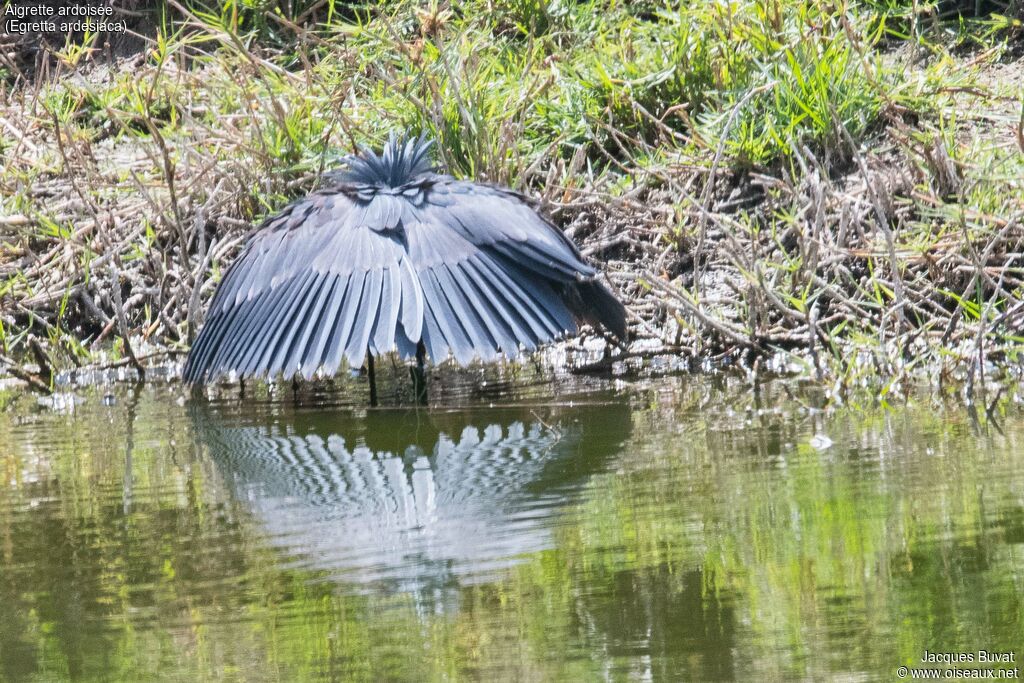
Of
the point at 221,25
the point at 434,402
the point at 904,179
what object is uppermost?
the point at 221,25

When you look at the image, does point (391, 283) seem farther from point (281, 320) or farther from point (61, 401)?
point (61, 401)

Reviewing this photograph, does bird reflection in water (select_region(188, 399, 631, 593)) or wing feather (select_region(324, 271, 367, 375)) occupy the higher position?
wing feather (select_region(324, 271, 367, 375))

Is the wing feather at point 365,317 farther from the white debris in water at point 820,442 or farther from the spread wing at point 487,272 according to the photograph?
the white debris in water at point 820,442

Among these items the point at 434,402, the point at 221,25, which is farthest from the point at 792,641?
the point at 221,25

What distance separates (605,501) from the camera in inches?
137

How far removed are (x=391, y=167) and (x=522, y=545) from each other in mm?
2481

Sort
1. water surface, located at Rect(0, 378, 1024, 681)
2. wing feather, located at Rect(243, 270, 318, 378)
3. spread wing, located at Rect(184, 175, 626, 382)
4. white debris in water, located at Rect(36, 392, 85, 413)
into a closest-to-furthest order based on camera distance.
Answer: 1. water surface, located at Rect(0, 378, 1024, 681)
2. spread wing, located at Rect(184, 175, 626, 382)
3. wing feather, located at Rect(243, 270, 318, 378)
4. white debris in water, located at Rect(36, 392, 85, 413)

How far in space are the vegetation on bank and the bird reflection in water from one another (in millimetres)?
994

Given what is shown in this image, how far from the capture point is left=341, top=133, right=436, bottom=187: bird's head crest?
5277mm

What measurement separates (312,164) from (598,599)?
4275 mm

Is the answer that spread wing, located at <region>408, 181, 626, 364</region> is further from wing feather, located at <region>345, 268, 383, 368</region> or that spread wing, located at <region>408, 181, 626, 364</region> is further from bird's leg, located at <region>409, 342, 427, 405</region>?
bird's leg, located at <region>409, 342, 427, 405</region>

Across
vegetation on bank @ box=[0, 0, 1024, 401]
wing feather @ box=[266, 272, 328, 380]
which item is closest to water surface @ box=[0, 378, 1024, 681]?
wing feather @ box=[266, 272, 328, 380]

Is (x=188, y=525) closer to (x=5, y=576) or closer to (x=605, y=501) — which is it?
(x=5, y=576)

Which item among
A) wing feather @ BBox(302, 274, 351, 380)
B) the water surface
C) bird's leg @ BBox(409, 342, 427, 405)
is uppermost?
wing feather @ BBox(302, 274, 351, 380)
